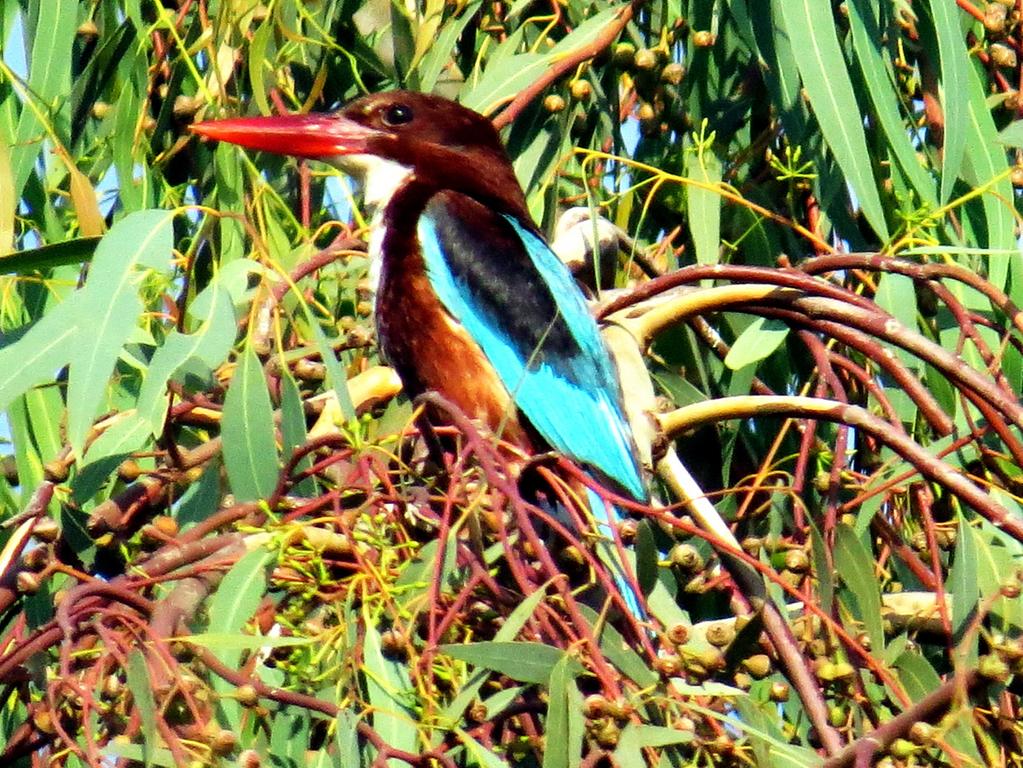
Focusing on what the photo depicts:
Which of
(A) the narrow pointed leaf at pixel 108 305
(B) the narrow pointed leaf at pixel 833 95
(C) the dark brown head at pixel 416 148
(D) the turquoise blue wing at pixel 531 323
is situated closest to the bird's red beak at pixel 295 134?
(C) the dark brown head at pixel 416 148

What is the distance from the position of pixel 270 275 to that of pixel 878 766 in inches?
39.7

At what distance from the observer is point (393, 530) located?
1890 mm

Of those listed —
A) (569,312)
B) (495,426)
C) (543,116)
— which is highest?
(543,116)

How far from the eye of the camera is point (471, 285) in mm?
3014

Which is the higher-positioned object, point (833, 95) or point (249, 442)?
point (833, 95)

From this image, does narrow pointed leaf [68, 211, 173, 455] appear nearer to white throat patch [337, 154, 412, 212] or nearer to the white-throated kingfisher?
the white-throated kingfisher

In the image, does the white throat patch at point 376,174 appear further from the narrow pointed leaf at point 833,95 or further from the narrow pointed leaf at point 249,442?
the narrow pointed leaf at point 249,442

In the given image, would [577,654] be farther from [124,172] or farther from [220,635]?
[124,172]

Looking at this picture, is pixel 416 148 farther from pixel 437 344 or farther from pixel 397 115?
pixel 437 344

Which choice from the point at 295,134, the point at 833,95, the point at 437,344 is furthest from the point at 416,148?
the point at 833,95

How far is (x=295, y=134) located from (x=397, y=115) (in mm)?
299

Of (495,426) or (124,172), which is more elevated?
(124,172)

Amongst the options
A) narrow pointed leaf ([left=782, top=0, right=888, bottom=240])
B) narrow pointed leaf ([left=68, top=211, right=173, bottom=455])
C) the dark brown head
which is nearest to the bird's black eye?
the dark brown head

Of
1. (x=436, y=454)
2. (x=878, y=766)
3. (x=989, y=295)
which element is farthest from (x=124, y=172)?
(x=878, y=766)
